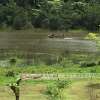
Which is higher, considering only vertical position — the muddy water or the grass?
the grass

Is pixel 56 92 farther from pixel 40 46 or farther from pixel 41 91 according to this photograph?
pixel 40 46

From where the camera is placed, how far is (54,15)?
268ft

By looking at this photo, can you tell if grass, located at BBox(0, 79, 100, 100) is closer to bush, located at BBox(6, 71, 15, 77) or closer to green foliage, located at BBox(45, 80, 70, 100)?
green foliage, located at BBox(45, 80, 70, 100)

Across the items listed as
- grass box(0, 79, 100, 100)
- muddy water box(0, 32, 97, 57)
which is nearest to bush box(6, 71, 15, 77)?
grass box(0, 79, 100, 100)

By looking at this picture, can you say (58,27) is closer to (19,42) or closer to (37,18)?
(37,18)

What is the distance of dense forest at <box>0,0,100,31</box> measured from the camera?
7950 centimetres

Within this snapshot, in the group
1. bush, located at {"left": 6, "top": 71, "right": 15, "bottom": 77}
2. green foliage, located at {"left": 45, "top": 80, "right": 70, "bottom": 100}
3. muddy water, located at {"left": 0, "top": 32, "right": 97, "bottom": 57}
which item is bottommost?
muddy water, located at {"left": 0, "top": 32, "right": 97, "bottom": 57}

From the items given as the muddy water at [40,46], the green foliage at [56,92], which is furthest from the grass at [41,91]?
the muddy water at [40,46]

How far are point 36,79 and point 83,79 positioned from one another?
3.36m

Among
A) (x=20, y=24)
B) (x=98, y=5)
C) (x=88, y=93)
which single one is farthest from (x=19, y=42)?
(x=88, y=93)

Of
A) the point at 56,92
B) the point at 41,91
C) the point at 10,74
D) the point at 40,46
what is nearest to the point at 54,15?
the point at 40,46

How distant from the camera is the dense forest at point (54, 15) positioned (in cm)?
7950

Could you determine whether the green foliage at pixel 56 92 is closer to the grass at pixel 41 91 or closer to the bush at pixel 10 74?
the grass at pixel 41 91

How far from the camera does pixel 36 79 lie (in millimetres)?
28953
